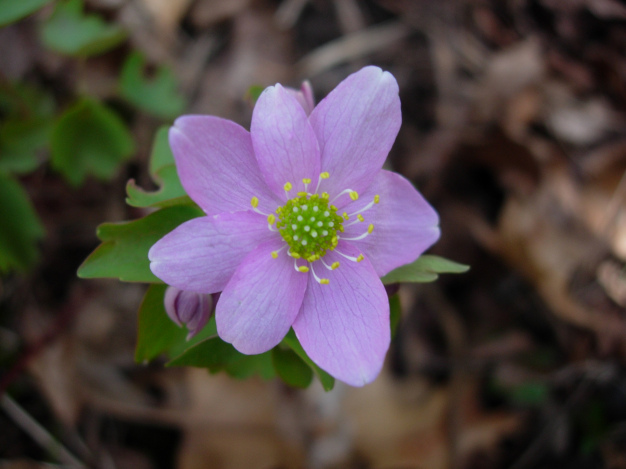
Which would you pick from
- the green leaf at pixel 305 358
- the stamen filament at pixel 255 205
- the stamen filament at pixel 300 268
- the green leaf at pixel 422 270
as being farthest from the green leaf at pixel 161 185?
the green leaf at pixel 422 270

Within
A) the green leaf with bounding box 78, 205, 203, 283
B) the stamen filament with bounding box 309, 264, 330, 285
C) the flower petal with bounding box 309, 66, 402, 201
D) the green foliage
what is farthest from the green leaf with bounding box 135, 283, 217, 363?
the green foliage

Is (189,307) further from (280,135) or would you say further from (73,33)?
(73,33)

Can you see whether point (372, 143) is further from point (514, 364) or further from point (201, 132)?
point (514, 364)

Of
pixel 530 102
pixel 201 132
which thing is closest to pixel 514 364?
pixel 530 102

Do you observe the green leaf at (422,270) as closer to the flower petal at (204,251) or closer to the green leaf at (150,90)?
the flower petal at (204,251)

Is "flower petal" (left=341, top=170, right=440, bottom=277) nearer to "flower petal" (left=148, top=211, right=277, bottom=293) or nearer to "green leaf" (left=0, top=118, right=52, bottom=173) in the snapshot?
"flower petal" (left=148, top=211, right=277, bottom=293)

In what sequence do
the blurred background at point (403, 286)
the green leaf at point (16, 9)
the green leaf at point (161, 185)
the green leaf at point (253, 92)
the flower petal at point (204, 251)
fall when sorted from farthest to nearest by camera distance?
the blurred background at point (403, 286)
the green leaf at point (16, 9)
the green leaf at point (253, 92)
the green leaf at point (161, 185)
the flower petal at point (204, 251)
